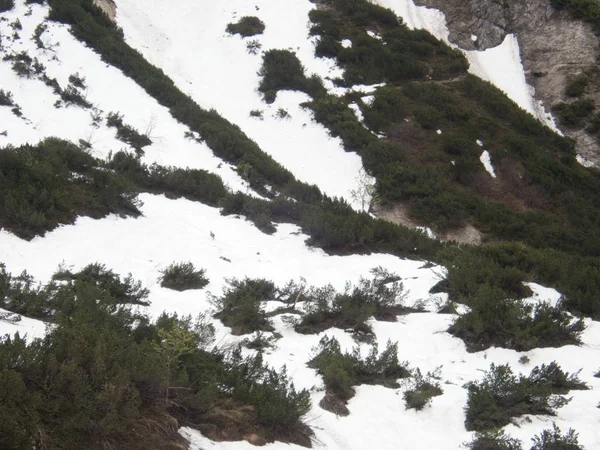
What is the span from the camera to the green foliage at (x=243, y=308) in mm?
6828

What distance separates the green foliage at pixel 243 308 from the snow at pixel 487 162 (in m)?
13.3

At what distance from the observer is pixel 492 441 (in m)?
4.21

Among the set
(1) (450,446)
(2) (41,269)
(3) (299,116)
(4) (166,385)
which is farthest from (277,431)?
(3) (299,116)

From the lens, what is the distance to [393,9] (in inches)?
1165

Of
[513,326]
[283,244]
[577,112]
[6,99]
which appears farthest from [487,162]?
[6,99]

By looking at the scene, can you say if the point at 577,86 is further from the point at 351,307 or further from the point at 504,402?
the point at 504,402

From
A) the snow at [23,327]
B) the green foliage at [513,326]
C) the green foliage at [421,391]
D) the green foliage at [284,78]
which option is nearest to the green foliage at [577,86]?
the green foliage at [284,78]

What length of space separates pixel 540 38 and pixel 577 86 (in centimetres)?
468

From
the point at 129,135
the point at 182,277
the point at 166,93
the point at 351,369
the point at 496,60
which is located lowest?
the point at 351,369

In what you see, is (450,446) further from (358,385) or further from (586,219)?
(586,219)

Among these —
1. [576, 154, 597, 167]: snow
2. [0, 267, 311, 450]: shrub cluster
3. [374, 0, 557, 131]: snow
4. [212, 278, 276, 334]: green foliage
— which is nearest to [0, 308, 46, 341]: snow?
[0, 267, 311, 450]: shrub cluster

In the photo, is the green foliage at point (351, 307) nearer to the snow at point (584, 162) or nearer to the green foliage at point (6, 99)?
the green foliage at point (6, 99)

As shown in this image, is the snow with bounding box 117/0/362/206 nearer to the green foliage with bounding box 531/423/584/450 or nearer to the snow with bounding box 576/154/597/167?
the snow with bounding box 576/154/597/167

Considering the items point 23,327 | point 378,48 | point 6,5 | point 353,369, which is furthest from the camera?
point 378,48
